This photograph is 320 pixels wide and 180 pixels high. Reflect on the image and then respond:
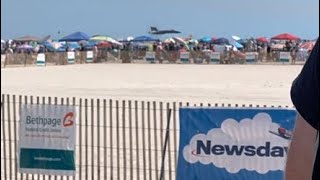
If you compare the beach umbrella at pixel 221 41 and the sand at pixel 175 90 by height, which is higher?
the beach umbrella at pixel 221 41

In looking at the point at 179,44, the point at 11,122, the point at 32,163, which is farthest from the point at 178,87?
the point at 179,44

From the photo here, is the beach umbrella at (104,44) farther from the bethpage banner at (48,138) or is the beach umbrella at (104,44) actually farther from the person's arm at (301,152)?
the person's arm at (301,152)

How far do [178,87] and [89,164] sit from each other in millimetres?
19335

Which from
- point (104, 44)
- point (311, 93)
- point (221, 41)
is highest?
point (311, 93)

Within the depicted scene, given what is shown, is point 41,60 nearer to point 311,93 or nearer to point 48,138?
point 48,138

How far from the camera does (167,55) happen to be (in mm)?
59188

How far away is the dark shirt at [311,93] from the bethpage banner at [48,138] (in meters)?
5.76

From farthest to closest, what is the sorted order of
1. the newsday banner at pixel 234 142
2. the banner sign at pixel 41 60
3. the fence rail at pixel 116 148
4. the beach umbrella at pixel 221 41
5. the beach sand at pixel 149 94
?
the beach umbrella at pixel 221 41 → the banner sign at pixel 41 60 → the beach sand at pixel 149 94 → the fence rail at pixel 116 148 → the newsday banner at pixel 234 142

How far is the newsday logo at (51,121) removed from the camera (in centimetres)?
745

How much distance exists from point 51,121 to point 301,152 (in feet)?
19.5

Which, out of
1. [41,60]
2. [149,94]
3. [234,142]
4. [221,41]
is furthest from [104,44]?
[234,142]

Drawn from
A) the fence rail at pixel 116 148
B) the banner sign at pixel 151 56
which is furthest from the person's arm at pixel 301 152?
the banner sign at pixel 151 56

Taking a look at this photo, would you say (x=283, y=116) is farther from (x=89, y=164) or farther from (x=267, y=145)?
(x=89, y=164)

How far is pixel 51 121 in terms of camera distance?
7555 mm
